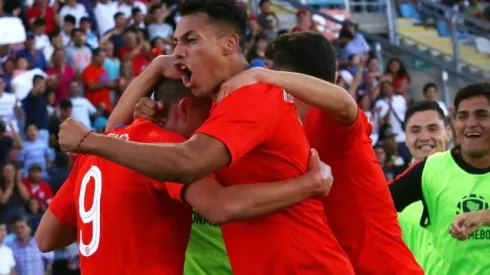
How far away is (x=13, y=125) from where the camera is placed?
1341 cm

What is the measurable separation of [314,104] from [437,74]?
54.1 feet

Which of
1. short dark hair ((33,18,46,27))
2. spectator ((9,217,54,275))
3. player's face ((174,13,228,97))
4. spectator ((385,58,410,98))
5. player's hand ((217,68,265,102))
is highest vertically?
player's face ((174,13,228,97))

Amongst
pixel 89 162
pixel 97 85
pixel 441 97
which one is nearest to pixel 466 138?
pixel 89 162

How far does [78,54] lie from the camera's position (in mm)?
14977

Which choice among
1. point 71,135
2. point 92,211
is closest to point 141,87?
point 92,211

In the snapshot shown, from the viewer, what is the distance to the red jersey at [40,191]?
12805 mm

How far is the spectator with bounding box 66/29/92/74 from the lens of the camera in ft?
49.1

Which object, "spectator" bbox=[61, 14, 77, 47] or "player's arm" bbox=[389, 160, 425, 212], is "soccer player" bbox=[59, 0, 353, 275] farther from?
"spectator" bbox=[61, 14, 77, 47]

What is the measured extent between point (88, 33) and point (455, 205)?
9.76m

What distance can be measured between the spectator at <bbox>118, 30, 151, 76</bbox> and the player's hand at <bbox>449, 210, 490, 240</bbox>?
1019cm

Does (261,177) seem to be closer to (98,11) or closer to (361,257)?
(361,257)

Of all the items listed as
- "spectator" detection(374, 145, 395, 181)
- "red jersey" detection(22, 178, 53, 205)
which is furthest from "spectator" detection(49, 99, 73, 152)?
"spectator" detection(374, 145, 395, 181)

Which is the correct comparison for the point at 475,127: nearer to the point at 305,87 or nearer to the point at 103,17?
the point at 305,87

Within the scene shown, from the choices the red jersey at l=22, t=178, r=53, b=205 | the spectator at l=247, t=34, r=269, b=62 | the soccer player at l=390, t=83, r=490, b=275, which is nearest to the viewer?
the soccer player at l=390, t=83, r=490, b=275
